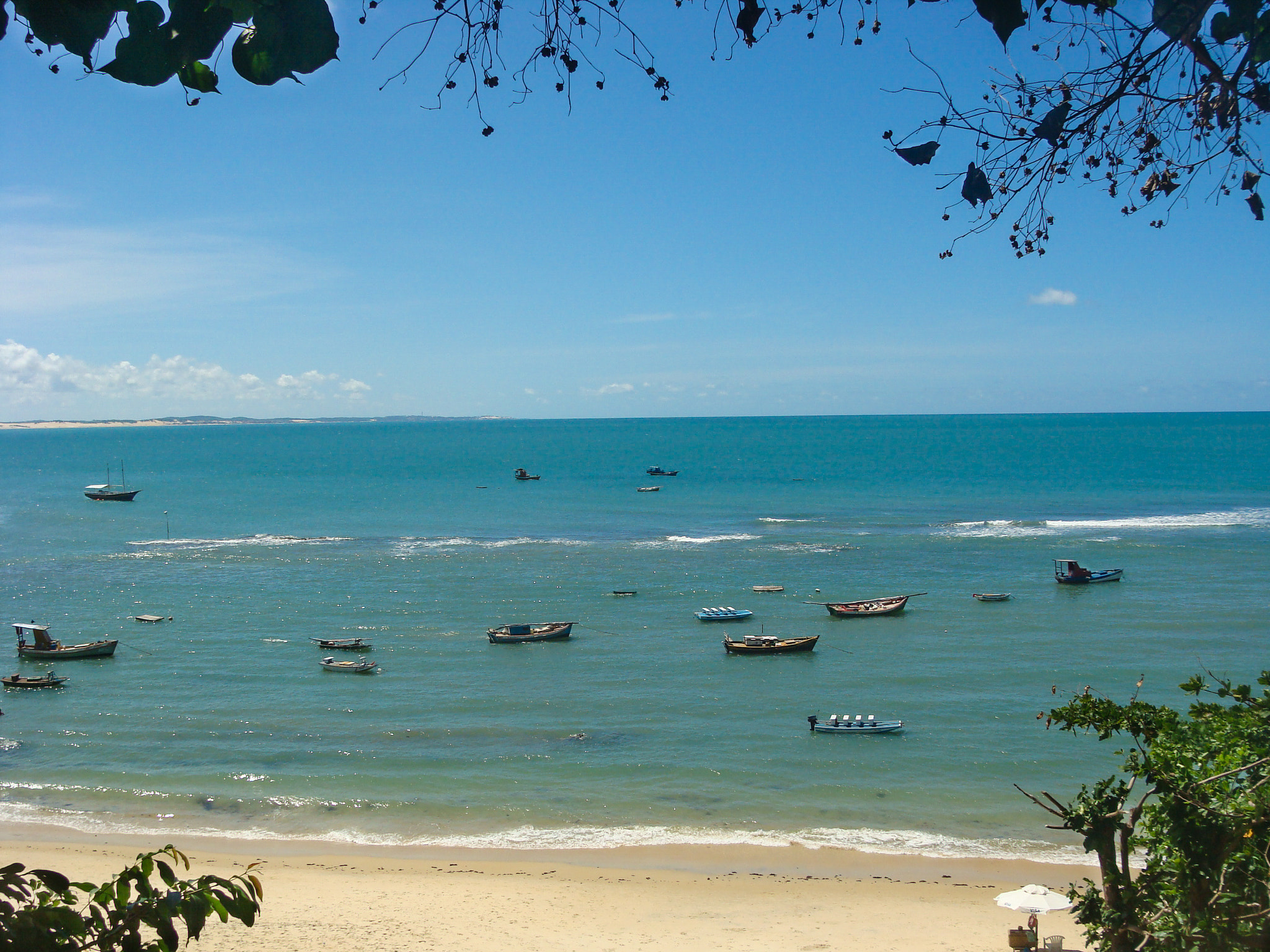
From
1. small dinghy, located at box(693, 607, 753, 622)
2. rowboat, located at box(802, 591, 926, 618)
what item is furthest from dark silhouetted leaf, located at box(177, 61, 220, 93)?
rowboat, located at box(802, 591, 926, 618)

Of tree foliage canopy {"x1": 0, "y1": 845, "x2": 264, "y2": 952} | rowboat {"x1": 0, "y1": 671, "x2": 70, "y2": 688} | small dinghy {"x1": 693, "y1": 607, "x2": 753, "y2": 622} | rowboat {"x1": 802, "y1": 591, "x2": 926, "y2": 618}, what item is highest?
tree foliage canopy {"x1": 0, "y1": 845, "x2": 264, "y2": 952}

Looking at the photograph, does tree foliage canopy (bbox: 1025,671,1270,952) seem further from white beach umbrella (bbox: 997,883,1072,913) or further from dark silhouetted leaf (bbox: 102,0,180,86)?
dark silhouetted leaf (bbox: 102,0,180,86)

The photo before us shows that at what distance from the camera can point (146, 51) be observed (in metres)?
2.56

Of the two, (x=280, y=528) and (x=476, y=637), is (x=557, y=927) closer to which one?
(x=476, y=637)

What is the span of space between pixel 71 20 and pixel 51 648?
42898 mm

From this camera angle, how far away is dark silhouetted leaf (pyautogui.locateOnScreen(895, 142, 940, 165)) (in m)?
3.57

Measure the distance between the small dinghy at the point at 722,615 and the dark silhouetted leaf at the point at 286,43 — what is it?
41.2 m

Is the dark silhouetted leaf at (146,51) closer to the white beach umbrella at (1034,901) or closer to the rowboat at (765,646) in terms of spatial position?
the white beach umbrella at (1034,901)

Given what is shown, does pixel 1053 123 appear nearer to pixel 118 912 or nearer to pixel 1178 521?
pixel 118 912

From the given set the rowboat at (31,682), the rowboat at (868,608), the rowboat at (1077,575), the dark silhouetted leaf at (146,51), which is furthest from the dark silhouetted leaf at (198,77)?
the rowboat at (1077,575)

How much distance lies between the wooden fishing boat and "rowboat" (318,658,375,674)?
32.5 ft

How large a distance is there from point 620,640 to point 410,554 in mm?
25886

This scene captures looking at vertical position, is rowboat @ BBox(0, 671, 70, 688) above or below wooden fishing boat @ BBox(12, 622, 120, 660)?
below

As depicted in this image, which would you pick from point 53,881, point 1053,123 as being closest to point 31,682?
point 53,881
